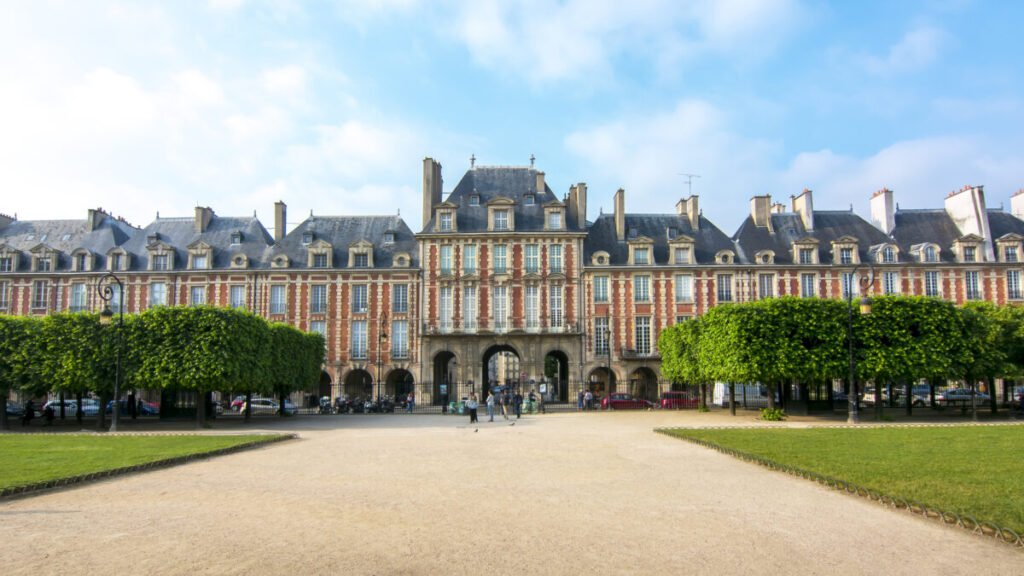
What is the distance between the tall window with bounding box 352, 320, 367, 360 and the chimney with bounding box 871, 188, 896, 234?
31482mm

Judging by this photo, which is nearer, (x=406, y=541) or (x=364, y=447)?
(x=406, y=541)

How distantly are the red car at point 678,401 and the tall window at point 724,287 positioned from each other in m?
7.68

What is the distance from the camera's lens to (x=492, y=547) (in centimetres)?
730

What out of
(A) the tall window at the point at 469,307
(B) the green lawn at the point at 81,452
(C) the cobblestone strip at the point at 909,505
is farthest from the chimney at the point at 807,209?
(B) the green lawn at the point at 81,452

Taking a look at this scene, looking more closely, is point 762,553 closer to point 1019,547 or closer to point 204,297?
point 1019,547

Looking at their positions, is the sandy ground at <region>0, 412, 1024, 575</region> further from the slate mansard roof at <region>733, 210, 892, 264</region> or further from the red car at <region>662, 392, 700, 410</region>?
the slate mansard roof at <region>733, 210, 892, 264</region>

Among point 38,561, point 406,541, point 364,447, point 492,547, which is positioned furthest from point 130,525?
point 364,447

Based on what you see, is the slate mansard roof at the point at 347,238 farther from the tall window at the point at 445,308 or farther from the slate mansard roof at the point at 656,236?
the slate mansard roof at the point at 656,236

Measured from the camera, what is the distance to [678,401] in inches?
1411

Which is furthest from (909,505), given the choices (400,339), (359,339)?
(359,339)

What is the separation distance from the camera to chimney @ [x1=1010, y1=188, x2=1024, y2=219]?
1748 inches

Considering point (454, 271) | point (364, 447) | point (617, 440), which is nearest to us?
point (364, 447)

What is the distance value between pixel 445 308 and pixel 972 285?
29.9 m

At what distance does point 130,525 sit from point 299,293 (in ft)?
116
